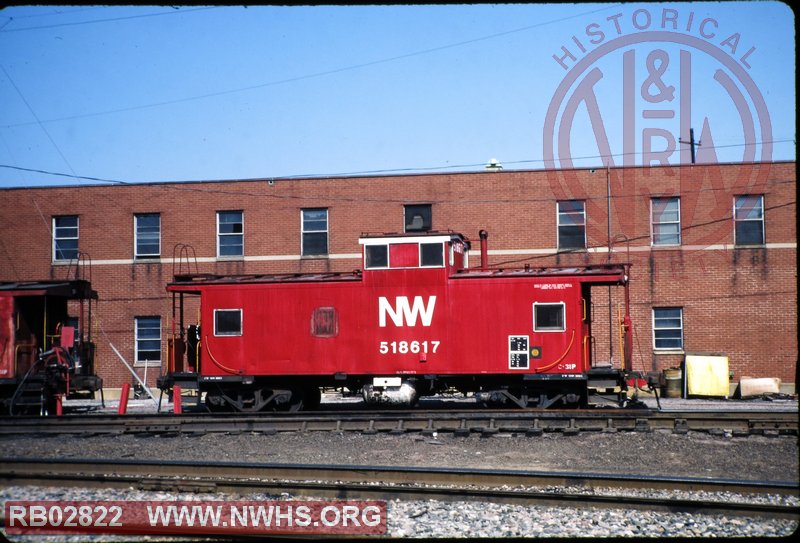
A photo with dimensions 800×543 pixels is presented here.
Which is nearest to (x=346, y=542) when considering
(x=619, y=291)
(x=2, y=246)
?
(x=619, y=291)

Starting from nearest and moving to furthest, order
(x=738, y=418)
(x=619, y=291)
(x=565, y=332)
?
1. (x=738, y=418)
2. (x=565, y=332)
3. (x=619, y=291)

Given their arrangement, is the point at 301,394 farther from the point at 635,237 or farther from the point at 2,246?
the point at 2,246

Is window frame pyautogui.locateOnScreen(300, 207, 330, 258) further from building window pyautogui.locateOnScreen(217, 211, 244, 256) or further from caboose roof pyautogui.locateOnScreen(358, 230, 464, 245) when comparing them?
caboose roof pyautogui.locateOnScreen(358, 230, 464, 245)

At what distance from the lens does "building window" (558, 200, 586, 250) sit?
94.3 feet

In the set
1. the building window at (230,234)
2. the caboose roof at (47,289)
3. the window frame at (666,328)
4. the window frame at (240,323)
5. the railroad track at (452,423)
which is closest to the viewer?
the railroad track at (452,423)

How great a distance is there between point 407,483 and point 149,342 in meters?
22.0

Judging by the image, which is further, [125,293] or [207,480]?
[125,293]

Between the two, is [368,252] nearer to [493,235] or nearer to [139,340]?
[493,235]

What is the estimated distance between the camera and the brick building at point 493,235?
27812 mm

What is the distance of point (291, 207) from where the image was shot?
98.9ft

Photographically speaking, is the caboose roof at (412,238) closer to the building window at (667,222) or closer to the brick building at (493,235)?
the brick building at (493,235)

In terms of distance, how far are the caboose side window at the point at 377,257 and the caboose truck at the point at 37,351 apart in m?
7.51

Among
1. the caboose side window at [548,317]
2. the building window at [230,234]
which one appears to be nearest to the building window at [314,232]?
the building window at [230,234]

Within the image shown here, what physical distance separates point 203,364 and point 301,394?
101 inches
